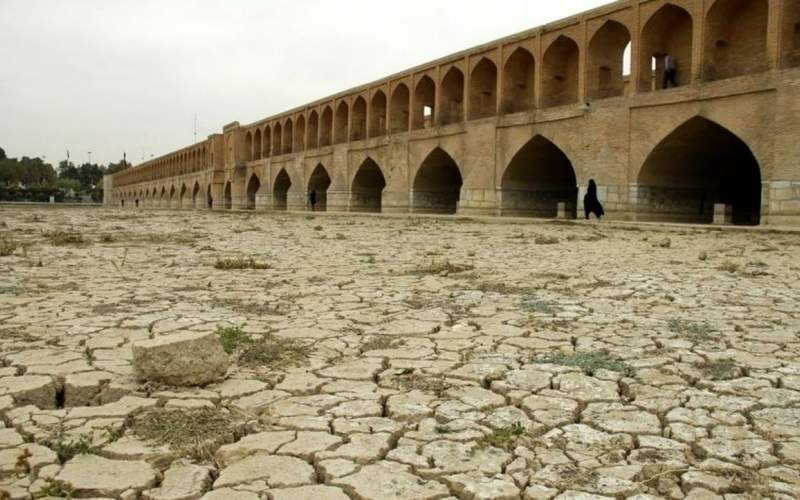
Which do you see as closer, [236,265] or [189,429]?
[189,429]

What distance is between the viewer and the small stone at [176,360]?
2.56 m

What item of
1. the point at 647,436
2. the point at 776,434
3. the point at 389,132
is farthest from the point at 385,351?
the point at 389,132

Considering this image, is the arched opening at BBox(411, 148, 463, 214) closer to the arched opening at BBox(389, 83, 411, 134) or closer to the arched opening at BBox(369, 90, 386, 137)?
the arched opening at BBox(389, 83, 411, 134)

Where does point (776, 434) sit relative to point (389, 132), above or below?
below

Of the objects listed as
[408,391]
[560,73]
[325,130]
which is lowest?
[408,391]

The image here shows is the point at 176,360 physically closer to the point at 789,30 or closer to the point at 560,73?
the point at 789,30

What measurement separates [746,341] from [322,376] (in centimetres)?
228

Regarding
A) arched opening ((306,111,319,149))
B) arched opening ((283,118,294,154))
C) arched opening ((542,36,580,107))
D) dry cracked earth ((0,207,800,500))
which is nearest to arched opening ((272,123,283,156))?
arched opening ((283,118,294,154))

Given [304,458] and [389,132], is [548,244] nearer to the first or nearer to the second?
[304,458]

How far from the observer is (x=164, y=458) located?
1.94 meters

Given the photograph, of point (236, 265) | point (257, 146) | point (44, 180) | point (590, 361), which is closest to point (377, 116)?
point (257, 146)

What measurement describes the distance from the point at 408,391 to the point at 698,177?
1692cm

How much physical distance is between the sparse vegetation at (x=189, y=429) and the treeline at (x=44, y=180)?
7414cm

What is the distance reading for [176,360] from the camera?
8.42 ft
